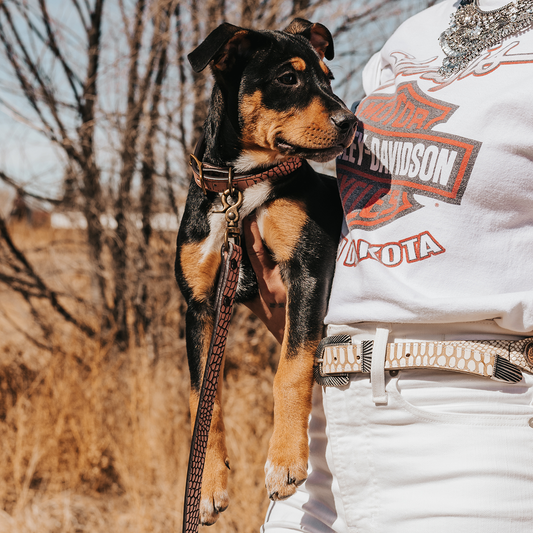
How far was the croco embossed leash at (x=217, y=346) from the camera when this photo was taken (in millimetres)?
1552

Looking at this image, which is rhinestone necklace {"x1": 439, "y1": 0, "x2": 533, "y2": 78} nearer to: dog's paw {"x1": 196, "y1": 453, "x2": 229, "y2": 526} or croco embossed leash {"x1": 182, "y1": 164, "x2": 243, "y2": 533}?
croco embossed leash {"x1": 182, "y1": 164, "x2": 243, "y2": 533}

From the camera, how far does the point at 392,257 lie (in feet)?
4.33

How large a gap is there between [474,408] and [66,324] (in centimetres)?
476

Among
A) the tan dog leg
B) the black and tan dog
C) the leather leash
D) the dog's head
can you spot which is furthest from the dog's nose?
the tan dog leg

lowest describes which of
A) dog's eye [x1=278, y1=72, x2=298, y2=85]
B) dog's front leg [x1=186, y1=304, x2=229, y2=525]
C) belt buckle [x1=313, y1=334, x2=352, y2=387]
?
dog's front leg [x1=186, y1=304, x2=229, y2=525]

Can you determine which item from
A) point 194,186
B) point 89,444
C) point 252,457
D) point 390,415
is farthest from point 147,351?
point 390,415

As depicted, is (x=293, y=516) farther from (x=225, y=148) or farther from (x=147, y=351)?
(x=147, y=351)

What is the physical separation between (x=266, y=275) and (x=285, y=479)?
68 cm

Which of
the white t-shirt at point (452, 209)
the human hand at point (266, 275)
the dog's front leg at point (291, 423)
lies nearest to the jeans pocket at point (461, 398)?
the white t-shirt at point (452, 209)

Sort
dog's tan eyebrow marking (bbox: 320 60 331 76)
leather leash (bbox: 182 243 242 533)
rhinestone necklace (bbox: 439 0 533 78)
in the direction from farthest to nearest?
dog's tan eyebrow marking (bbox: 320 60 331 76) < leather leash (bbox: 182 243 242 533) < rhinestone necklace (bbox: 439 0 533 78)

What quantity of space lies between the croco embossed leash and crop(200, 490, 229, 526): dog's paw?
12cm

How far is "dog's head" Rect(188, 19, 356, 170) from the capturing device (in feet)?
6.13

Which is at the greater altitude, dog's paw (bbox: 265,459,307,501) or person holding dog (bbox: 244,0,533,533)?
person holding dog (bbox: 244,0,533,533)

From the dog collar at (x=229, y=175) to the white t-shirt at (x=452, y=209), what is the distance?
40 centimetres
